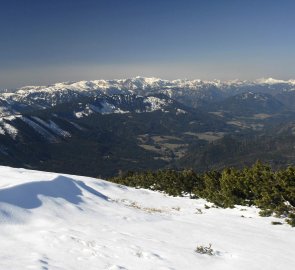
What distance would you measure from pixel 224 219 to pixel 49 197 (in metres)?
12.7

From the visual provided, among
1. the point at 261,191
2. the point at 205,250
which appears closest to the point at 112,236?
the point at 205,250

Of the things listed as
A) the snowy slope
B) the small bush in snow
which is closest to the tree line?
the snowy slope

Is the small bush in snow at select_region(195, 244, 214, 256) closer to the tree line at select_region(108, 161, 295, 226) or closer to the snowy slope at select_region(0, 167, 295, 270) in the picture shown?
the snowy slope at select_region(0, 167, 295, 270)

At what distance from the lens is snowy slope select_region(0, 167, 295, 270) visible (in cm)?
1475

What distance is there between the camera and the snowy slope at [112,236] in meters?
14.8

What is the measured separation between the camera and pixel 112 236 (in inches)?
719

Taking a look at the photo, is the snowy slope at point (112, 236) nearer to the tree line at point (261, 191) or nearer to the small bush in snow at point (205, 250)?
the small bush in snow at point (205, 250)

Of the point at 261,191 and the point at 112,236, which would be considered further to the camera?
the point at 261,191

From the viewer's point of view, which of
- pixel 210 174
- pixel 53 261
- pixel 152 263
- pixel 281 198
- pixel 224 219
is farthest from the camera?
pixel 210 174

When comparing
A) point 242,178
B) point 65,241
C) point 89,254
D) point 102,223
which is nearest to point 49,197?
point 102,223

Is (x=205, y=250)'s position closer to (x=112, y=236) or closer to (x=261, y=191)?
(x=112, y=236)

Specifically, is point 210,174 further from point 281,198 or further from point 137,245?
point 137,245

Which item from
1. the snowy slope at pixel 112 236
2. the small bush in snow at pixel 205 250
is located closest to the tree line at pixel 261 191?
the snowy slope at pixel 112 236

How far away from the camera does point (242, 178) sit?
44.8 m
